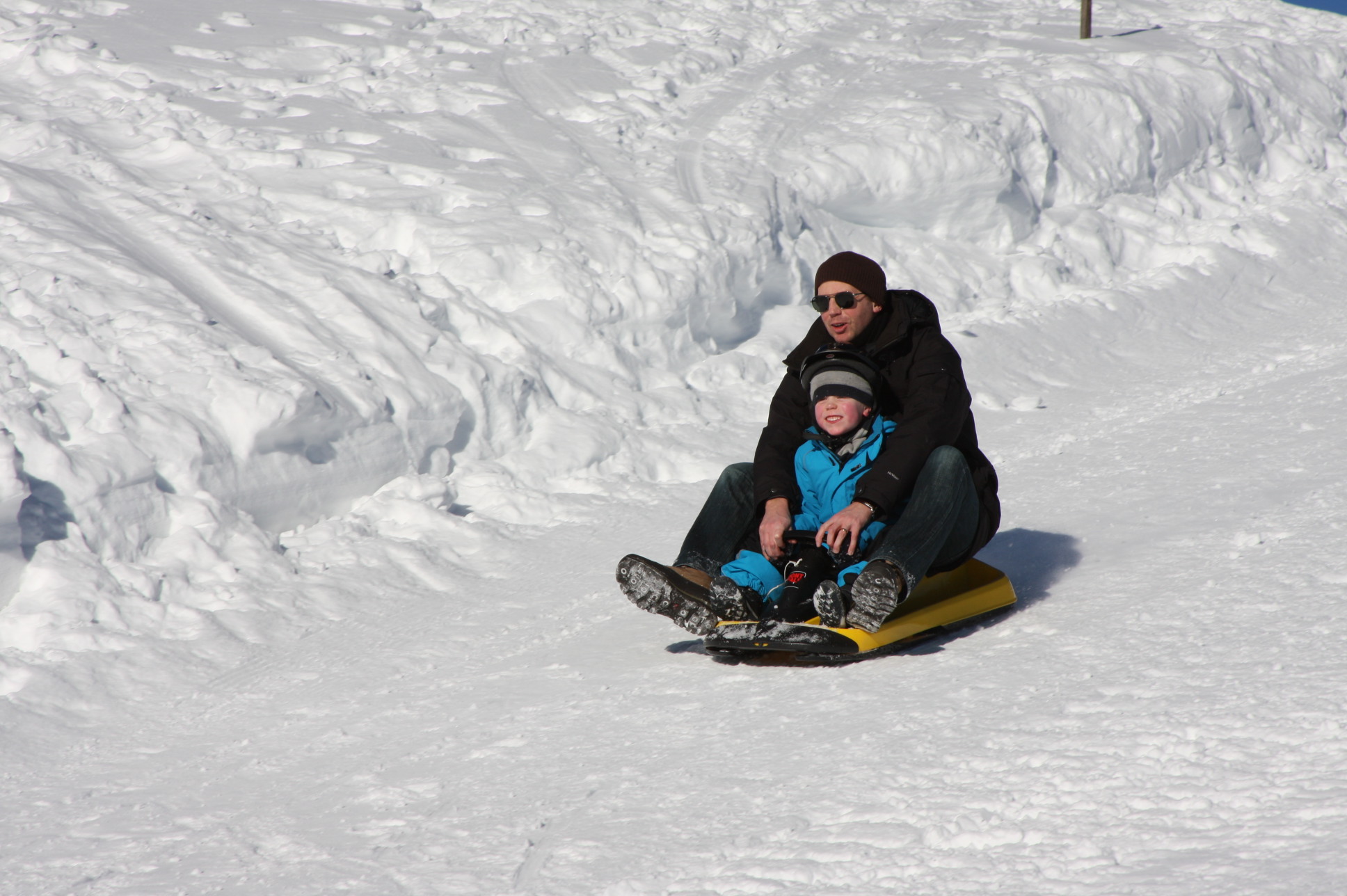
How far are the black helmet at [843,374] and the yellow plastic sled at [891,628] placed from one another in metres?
0.58

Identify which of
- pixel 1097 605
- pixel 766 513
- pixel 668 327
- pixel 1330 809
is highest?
pixel 1330 809

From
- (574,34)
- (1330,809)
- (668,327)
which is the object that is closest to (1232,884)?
(1330,809)

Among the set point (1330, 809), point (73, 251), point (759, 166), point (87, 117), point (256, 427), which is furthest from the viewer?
point (759, 166)

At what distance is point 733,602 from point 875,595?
0.43m

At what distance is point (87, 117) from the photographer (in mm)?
7176

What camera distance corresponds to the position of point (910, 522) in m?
3.06

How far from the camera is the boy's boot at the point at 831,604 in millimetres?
2955

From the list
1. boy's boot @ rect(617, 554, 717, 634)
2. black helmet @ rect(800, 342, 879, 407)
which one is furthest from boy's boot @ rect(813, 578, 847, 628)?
black helmet @ rect(800, 342, 879, 407)

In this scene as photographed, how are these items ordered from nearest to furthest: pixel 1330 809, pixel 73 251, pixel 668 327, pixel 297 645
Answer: pixel 1330 809, pixel 297 645, pixel 73 251, pixel 668 327

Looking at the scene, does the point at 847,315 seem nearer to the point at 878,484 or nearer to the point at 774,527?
the point at 878,484

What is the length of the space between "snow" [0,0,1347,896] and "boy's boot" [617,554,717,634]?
0.19 metres

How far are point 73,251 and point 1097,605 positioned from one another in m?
4.80

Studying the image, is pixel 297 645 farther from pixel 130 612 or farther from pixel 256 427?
pixel 256 427

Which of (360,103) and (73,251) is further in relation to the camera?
(360,103)
